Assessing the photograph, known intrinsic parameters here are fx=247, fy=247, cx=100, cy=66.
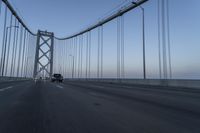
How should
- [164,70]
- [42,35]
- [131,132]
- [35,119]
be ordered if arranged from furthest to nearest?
1. [42,35]
2. [164,70]
3. [35,119]
4. [131,132]

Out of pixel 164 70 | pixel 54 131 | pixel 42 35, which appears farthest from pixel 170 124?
pixel 42 35

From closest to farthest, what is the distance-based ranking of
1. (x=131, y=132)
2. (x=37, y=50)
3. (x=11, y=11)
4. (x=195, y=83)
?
(x=131, y=132) → (x=195, y=83) → (x=11, y=11) → (x=37, y=50)

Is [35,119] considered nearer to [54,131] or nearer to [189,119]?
[54,131]

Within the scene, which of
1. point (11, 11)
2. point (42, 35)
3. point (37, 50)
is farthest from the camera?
point (42, 35)

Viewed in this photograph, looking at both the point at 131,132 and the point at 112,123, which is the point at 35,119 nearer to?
the point at 112,123

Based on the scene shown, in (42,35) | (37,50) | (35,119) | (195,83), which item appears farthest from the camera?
(42,35)

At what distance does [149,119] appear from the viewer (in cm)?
544

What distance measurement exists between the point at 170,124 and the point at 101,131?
60.5 inches

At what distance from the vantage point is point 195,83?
25094mm

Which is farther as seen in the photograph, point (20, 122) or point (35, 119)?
point (35, 119)

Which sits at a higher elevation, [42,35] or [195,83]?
[42,35]

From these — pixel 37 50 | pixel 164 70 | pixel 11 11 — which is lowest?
pixel 164 70

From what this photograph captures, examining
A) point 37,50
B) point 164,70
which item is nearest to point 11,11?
point 37,50

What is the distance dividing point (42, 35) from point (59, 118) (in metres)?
85.3
